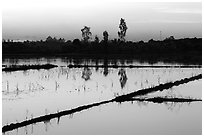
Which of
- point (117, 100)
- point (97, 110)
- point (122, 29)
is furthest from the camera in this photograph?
point (122, 29)

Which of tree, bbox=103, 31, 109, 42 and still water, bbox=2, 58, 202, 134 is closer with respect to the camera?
still water, bbox=2, 58, 202, 134

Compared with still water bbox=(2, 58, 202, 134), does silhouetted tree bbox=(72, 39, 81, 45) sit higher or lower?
higher

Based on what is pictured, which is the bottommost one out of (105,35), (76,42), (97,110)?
(97,110)

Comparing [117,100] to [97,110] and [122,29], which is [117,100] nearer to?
[97,110]

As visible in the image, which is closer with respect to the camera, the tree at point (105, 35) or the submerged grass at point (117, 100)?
the submerged grass at point (117, 100)

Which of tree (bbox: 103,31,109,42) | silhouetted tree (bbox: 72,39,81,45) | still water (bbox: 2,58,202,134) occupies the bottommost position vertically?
still water (bbox: 2,58,202,134)

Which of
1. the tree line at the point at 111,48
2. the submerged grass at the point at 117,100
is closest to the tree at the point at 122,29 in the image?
the tree line at the point at 111,48

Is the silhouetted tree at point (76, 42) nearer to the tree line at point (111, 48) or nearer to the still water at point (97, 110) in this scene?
the tree line at point (111, 48)

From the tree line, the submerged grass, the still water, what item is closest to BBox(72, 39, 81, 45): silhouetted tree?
the tree line

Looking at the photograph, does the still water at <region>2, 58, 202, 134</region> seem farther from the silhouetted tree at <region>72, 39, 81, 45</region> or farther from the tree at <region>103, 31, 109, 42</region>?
the silhouetted tree at <region>72, 39, 81, 45</region>

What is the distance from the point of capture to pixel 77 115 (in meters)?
5.27

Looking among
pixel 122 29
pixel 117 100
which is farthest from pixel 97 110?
pixel 122 29

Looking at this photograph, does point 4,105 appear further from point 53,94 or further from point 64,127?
point 64,127

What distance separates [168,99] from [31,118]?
9.23ft
